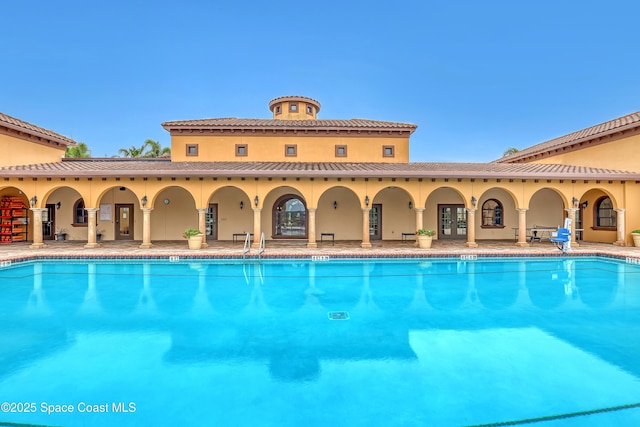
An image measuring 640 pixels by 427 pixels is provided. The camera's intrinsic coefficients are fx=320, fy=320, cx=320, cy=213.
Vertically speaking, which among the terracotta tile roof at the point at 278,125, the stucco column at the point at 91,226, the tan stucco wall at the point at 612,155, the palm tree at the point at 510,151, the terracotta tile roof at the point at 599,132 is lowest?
the stucco column at the point at 91,226

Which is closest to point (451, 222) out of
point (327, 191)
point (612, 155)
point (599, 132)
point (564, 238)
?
point (564, 238)

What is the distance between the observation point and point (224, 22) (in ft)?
79.7

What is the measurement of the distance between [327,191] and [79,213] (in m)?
A: 13.8

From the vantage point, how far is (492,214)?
18.7 metres

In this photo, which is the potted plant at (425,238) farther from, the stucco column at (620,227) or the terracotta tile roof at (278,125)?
the stucco column at (620,227)

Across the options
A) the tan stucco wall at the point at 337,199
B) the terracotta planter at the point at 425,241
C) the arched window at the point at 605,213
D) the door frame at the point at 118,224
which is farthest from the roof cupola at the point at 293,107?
the arched window at the point at 605,213

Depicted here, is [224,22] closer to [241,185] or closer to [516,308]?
[241,185]

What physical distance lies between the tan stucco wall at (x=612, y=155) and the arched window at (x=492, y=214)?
561 centimetres

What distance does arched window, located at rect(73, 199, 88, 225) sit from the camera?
692 inches

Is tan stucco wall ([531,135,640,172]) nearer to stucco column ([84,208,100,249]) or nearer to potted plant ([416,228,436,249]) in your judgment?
potted plant ([416,228,436,249])

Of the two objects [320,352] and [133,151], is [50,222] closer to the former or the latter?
[320,352]

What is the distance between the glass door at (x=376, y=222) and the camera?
713 inches

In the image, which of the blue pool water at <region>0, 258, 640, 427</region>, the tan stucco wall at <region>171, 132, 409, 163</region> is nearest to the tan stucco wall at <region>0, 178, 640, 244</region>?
the tan stucco wall at <region>171, 132, 409, 163</region>

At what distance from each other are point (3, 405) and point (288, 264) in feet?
29.7
